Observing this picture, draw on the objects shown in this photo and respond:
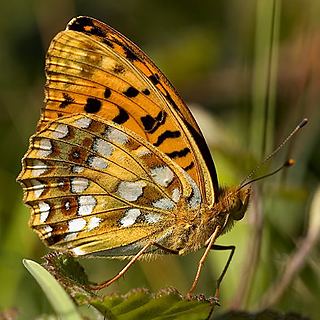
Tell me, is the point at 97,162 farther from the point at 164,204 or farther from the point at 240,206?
the point at 240,206

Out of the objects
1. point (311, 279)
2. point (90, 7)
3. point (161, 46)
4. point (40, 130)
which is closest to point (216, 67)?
point (161, 46)

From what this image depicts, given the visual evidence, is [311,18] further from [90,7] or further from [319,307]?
[319,307]

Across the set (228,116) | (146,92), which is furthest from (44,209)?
(228,116)

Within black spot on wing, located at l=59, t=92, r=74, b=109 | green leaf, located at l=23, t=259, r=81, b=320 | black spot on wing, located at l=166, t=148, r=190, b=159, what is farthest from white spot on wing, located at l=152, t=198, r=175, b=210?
green leaf, located at l=23, t=259, r=81, b=320

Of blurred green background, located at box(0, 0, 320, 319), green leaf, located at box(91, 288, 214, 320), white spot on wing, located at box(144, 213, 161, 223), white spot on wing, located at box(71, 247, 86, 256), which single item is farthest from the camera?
blurred green background, located at box(0, 0, 320, 319)

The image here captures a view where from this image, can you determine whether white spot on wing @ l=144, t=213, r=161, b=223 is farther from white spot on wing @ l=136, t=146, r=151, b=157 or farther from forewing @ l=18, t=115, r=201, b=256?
white spot on wing @ l=136, t=146, r=151, b=157

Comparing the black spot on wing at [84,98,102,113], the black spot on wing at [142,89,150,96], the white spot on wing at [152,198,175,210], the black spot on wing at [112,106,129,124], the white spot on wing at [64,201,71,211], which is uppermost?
the black spot on wing at [142,89,150,96]
